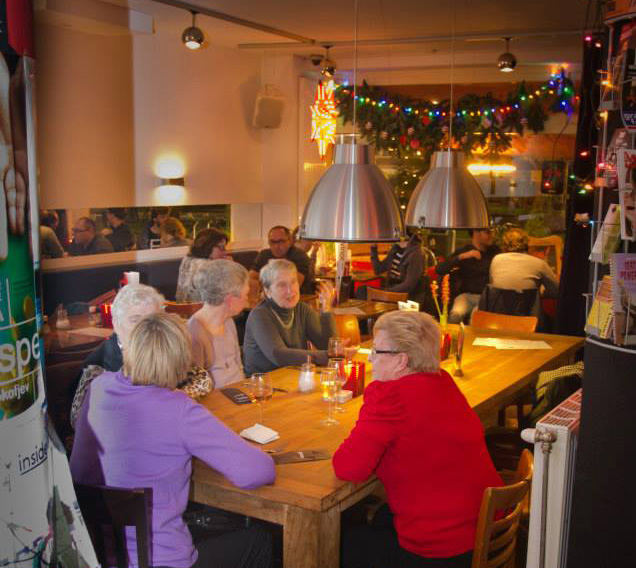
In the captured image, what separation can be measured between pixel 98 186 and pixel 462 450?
573 cm

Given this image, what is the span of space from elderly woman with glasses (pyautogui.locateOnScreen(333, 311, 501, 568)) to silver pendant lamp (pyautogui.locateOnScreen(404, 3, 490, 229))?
151 centimetres

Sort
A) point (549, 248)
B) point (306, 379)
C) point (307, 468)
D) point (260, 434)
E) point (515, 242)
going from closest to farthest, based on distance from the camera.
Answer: point (307, 468), point (260, 434), point (306, 379), point (515, 242), point (549, 248)

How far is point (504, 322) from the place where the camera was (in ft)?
19.3

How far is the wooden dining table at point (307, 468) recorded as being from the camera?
8.58 ft

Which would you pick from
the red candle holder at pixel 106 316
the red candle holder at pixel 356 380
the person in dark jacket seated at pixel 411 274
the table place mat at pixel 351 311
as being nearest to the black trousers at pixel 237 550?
the red candle holder at pixel 356 380

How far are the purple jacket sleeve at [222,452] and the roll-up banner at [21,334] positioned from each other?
1056 millimetres

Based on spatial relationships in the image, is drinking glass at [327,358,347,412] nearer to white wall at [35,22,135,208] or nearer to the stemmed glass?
the stemmed glass

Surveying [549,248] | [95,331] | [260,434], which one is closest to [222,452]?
[260,434]

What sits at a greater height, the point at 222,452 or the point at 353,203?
the point at 353,203

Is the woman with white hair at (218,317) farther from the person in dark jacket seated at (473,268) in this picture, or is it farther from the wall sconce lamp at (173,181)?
the wall sconce lamp at (173,181)

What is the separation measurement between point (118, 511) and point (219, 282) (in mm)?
1809

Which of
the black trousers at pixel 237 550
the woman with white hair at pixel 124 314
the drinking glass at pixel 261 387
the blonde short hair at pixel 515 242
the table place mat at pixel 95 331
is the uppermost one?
the blonde short hair at pixel 515 242

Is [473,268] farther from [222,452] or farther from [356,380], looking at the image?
[222,452]

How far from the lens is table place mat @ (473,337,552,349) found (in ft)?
16.9
